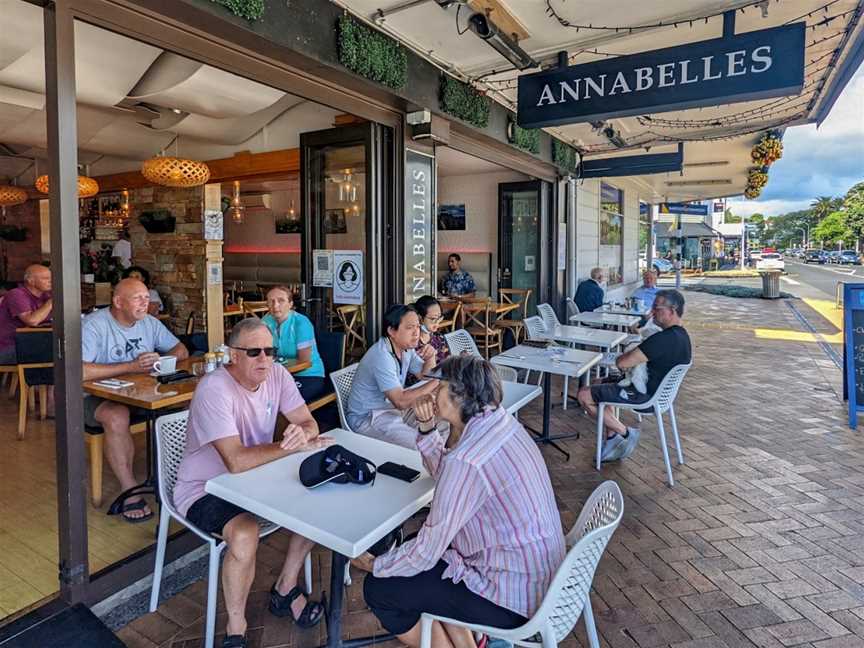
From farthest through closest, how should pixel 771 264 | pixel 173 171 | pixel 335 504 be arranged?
1. pixel 771 264
2. pixel 173 171
3. pixel 335 504

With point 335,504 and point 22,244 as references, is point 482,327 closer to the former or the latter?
point 335,504

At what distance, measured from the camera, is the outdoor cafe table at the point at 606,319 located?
22.2 feet

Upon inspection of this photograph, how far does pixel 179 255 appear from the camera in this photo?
7.04 meters

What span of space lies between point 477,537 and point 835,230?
2858 inches

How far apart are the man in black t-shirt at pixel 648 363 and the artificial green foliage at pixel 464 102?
2.48m

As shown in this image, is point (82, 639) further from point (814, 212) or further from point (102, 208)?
point (814, 212)

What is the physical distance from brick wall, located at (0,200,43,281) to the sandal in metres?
11.1

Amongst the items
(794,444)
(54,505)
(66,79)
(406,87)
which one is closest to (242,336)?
(66,79)

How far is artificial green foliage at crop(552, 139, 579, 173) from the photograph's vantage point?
7.78 m

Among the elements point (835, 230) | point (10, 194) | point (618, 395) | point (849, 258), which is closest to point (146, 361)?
point (618, 395)

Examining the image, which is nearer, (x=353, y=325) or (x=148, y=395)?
(x=148, y=395)

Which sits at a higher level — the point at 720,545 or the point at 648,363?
the point at 648,363

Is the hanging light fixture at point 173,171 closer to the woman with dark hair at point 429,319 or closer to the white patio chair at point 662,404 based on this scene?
the woman with dark hair at point 429,319

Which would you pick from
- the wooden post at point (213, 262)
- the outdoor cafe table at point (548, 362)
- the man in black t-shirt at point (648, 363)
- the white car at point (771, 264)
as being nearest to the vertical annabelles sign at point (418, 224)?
the outdoor cafe table at point (548, 362)
